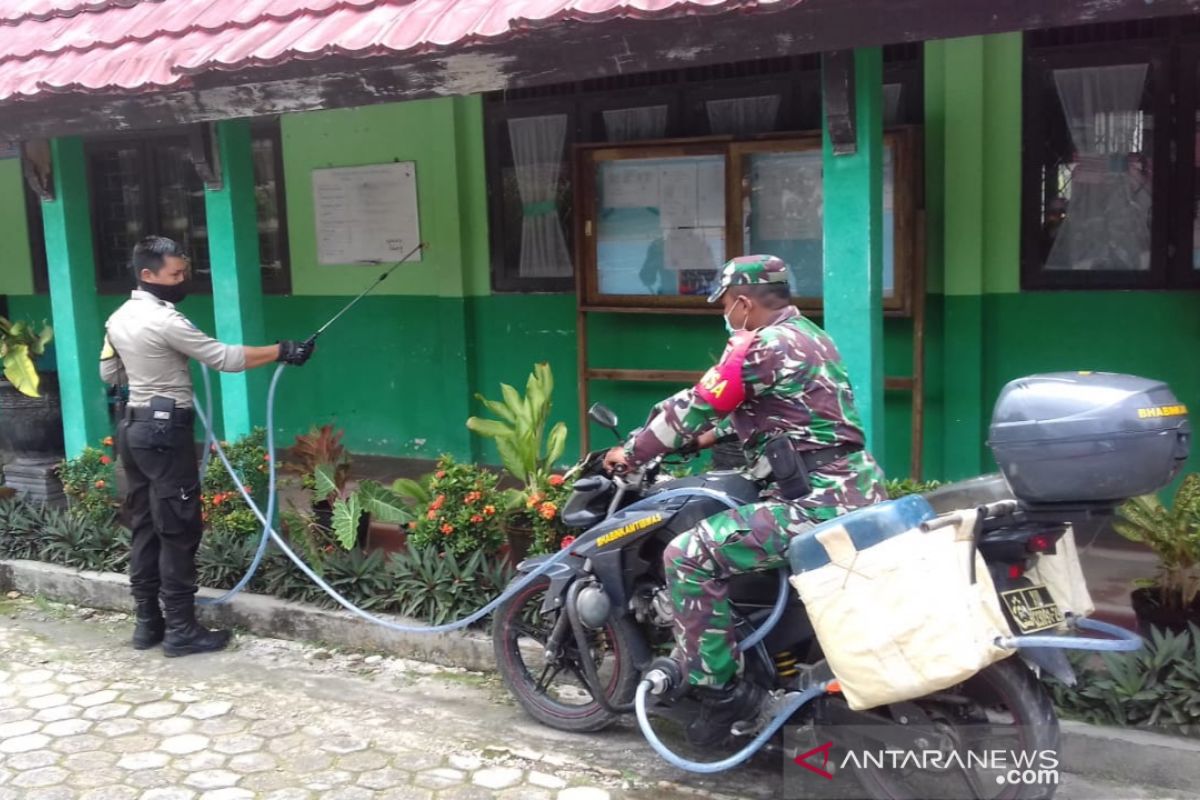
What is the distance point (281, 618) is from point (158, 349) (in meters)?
1.43

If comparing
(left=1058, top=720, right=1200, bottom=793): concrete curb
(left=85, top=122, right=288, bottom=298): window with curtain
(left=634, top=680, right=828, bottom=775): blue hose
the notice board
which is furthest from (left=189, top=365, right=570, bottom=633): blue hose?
(left=85, top=122, right=288, bottom=298): window with curtain

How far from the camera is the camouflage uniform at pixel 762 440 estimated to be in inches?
142

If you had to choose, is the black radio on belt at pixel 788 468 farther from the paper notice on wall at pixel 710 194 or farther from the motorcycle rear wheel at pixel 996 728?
the paper notice on wall at pixel 710 194

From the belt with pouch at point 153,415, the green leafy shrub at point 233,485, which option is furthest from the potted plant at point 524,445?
the green leafy shrub at point 233,485

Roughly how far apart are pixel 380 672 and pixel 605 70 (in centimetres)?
279

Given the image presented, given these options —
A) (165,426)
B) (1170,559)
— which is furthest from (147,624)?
(1170,559)

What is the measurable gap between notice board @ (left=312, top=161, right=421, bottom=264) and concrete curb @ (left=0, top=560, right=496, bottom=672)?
3.11 meters

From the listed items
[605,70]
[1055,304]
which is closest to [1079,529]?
[605,70]

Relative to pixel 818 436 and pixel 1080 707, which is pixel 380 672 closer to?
pixel 818 436

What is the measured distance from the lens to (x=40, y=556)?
21.5 feet

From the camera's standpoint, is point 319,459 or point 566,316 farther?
point 566,316

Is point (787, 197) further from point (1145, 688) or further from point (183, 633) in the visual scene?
point (183, 633)

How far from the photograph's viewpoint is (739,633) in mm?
3766

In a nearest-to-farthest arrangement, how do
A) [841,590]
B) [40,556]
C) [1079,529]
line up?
[841,590], [1079,529], [40,556]
